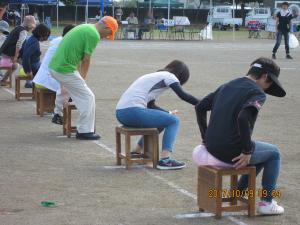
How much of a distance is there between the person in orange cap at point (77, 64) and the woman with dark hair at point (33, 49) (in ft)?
11.2

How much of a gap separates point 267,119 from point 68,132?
365cm

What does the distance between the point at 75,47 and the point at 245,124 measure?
4.60 meters

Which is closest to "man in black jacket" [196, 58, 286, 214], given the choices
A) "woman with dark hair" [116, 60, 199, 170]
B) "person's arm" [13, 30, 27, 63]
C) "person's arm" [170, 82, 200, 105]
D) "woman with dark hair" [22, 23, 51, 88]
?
"person's arm" [170, 82, 200, 105]

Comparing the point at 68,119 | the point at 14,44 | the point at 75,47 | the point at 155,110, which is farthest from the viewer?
the point at 14,44

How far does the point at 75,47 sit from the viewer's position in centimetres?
1002

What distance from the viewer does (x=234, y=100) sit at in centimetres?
605

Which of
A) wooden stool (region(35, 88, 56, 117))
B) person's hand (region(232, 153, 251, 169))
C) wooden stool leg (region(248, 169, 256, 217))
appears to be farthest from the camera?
wooden stool (region(35, 88, 56, 117))

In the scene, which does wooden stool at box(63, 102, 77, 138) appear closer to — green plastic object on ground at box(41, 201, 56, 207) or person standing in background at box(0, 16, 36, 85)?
green plastic object on ground at box(41, 201, 56, 207)

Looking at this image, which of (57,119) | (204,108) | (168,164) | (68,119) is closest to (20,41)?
(57,119)

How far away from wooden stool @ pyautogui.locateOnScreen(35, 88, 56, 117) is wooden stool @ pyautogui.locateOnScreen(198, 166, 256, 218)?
6.29 m

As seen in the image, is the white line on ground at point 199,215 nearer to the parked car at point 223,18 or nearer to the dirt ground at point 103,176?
the dirt ground at point 103,176

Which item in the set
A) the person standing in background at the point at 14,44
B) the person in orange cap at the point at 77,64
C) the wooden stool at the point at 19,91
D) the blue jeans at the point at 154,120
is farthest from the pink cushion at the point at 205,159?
the person standing in background at the point at 14,44

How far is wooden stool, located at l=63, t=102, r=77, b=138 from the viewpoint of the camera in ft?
34.1

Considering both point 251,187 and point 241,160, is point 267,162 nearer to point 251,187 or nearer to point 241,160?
point 251,187
